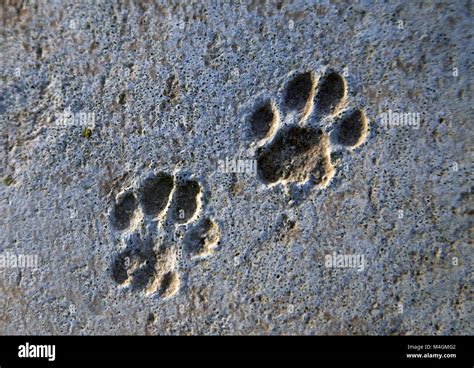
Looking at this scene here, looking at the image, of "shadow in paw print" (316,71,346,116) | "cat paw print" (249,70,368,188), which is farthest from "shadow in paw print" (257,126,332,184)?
"shadow in paw print" (316,71,346,116)

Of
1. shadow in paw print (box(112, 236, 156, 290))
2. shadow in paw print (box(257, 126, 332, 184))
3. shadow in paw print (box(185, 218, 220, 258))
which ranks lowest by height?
shadow in paw print (box(112, 236, 156, 290))

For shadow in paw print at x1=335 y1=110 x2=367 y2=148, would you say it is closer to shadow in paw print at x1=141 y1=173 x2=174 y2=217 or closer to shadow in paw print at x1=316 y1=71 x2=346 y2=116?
shadow in paw print at x1=316 y1=71 x2=346 y2=116

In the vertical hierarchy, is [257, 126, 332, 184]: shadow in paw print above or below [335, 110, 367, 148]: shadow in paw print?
below

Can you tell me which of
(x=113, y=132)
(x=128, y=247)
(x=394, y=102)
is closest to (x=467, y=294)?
(x=394, y=102)

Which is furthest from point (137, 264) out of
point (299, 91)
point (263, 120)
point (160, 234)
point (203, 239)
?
point (299, 91)

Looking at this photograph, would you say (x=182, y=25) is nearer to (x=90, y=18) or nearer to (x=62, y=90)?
(x=90, y=18)

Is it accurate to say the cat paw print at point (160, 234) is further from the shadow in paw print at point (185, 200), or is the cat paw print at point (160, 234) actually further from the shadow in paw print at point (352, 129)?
the shadow in paw print at point (352, 129)

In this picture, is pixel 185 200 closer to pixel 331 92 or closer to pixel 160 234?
pixel 160 234
